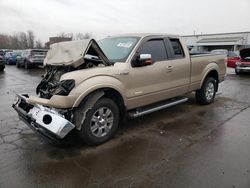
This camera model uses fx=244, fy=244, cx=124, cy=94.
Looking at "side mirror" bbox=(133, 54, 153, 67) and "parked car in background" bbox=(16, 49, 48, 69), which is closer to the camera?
"side mirror" bbox=(133, 54, 153, 67)

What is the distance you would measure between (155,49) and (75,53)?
6.24 ft

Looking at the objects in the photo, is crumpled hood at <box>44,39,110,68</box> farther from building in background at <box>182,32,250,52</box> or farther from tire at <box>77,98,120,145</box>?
building in background at <box>182,32,250,52</box>

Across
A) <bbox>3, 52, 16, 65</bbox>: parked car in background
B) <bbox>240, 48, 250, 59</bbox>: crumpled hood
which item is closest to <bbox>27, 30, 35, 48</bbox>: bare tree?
<bbox>3, 52, 16, 65</bbox>: parked car in background

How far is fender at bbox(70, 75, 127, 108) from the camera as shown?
3910mm

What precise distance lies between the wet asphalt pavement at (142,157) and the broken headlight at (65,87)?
3.27 ft

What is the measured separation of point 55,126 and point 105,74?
4.07 feet

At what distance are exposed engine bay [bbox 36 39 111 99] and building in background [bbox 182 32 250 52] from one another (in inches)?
1517

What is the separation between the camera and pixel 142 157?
390 cm

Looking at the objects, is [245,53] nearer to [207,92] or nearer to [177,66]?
[207,92]

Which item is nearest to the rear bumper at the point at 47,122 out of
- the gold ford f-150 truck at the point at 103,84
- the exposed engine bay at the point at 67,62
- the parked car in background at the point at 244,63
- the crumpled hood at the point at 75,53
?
the gold ford f-150 truck at the point at 103,84

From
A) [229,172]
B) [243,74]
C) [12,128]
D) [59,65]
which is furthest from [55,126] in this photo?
[243,74]

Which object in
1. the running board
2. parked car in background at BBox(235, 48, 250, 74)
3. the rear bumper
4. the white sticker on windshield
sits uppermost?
the white sticker on windshield

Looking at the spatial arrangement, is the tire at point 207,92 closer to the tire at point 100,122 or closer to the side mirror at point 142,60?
the side mirror at point 142,60

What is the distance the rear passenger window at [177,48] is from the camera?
234 inches
